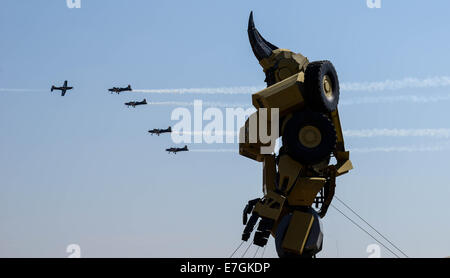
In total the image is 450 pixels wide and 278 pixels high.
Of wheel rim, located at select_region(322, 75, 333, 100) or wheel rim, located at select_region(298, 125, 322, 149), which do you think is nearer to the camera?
wheel rim, located at select_region(298, 125, 322, 149)

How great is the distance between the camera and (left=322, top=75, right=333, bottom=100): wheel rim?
3750 cm

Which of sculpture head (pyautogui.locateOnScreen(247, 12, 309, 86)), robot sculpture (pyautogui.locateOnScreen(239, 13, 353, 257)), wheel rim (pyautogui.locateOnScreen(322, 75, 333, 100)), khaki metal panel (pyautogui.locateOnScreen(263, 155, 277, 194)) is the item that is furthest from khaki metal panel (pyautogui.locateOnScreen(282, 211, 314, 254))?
sculpture head (pyautogui.locateOnScreen(247, 12, 309, 86))

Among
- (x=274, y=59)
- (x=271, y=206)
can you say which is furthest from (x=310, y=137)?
(x=274, y=59)

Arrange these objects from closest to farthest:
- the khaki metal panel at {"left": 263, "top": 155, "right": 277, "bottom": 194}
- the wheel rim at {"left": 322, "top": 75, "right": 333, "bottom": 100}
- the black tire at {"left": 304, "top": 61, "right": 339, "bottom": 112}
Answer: the black tire at {"left": 304, "top": 61, "right": 339, "bottom": 112} < the wheel rim at {"left": 322, "top": 75, "right": 333, "bottom": 100} < the khaki metal panel at {"left": 263, "top": 155, "right": 277, "bottom": 194}

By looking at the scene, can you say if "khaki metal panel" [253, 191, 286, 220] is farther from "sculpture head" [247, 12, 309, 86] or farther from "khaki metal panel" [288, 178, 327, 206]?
"sculpture head" [247, 12, 309, 86]

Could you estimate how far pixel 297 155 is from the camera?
37.2 meters

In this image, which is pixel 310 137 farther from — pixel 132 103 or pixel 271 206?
pixel 132 103

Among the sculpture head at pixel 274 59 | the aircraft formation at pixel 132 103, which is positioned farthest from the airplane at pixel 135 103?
→ the sculpture head at pixel 274 59

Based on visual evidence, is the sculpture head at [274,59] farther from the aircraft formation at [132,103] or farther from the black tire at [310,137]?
the aircraft formation at [132,103]

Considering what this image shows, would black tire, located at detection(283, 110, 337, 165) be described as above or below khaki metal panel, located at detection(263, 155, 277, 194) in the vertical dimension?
above
